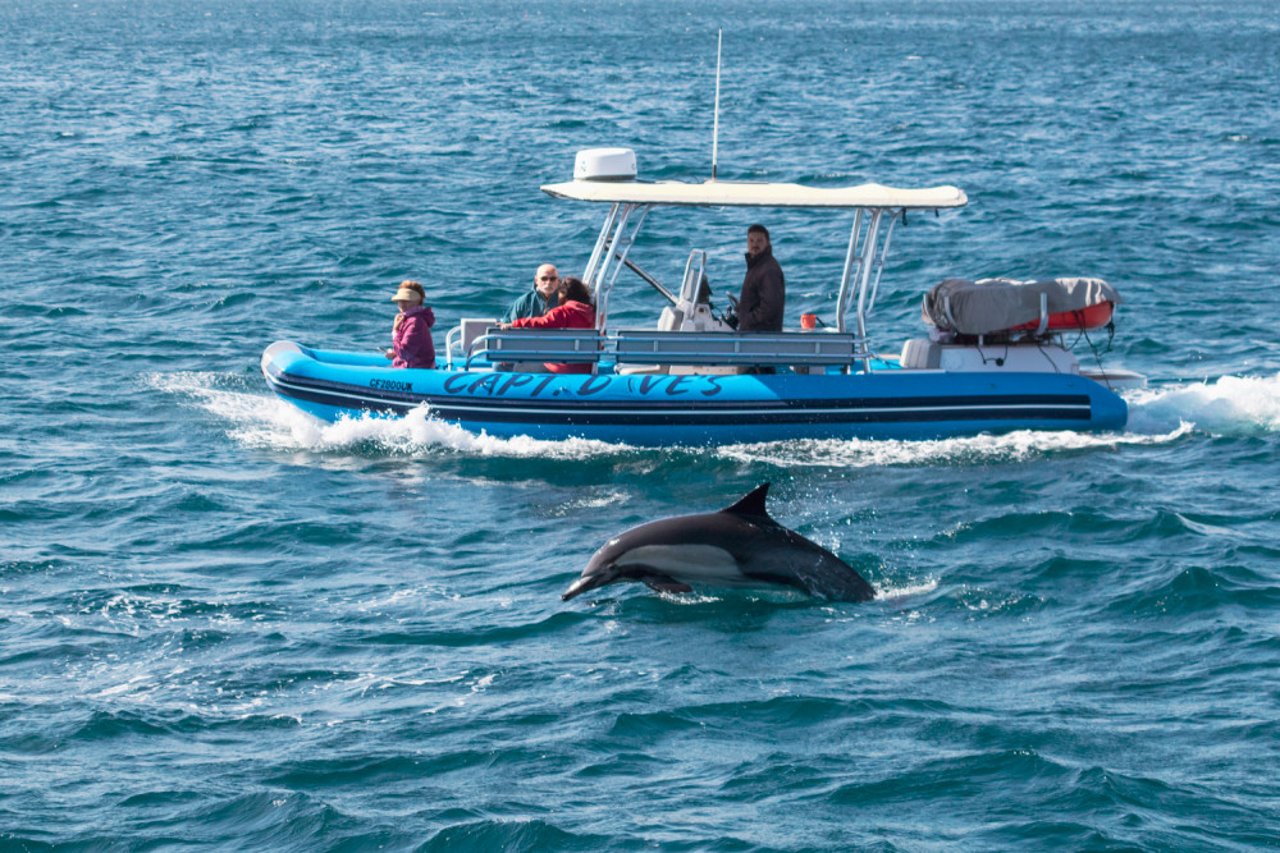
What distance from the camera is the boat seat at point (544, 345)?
17.0 m

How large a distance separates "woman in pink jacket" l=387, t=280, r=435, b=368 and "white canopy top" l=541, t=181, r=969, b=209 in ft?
5.66

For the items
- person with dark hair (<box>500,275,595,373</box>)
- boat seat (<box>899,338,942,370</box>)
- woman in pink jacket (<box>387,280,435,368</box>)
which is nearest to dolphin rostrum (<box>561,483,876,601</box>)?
person with dark hair (<box>500,275,595,373</box>)

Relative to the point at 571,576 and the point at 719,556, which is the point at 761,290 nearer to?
the point at 571,576

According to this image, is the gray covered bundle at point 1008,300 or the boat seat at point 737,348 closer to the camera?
the boat seat at point 737,348

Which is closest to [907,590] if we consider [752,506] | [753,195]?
[752,506]

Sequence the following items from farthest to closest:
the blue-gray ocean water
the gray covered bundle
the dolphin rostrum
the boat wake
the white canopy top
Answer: the gray covered bundle → the white canopy top → the boat wake → the dolphin rostrum → the blue-gray ocean water

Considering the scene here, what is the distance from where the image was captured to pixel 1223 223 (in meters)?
29.2

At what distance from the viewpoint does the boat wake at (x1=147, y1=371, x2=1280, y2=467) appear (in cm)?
1655

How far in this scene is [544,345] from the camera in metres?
17.1

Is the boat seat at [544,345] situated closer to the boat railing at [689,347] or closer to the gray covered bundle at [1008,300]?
the boat railing at [689,347]

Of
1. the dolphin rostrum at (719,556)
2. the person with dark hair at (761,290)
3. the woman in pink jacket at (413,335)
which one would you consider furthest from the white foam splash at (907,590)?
the woman in pink jacket at (413,335)

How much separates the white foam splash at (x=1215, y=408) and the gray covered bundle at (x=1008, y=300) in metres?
1.26

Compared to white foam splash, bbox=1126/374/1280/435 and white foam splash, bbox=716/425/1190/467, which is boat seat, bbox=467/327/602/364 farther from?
white foam splash, bbox=1126/374/1280/435

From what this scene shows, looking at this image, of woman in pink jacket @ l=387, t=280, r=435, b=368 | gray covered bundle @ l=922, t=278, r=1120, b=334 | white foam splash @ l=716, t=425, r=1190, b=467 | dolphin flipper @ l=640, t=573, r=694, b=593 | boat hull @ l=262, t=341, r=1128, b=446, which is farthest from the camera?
woman in pink jacket @ l=387, t=280, r=435, b=368
